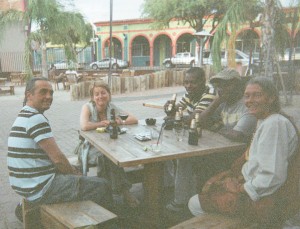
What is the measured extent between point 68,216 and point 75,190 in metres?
0.34

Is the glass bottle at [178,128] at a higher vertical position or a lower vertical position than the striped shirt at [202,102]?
lower

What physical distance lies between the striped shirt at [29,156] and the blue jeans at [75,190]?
60 millimetres

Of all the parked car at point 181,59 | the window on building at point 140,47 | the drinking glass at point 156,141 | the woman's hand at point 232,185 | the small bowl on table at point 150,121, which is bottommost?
the woman's hand at point 232,185

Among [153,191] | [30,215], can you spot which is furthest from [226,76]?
[30,215]

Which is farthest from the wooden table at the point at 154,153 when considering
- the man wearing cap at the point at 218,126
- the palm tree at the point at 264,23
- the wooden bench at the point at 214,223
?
the palm tree at the point at 264,23

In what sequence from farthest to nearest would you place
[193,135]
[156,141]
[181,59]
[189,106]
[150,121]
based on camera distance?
[181,59], [189,106], [150,121], [156,141], [193,135]

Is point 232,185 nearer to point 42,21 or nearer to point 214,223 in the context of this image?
point 214,223

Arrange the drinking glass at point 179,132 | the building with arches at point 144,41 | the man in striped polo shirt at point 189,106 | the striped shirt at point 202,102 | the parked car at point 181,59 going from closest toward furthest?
the drinking glass at point 179,132, the man in striped polo shirt at point 189,106, the striped shirt at point 202,102, the parked car at point 181,59, the building with arches at point 144,41

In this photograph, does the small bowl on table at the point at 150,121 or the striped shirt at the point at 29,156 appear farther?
the small bowl on table at the point at 150,121

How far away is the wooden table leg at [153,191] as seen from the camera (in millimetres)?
3211

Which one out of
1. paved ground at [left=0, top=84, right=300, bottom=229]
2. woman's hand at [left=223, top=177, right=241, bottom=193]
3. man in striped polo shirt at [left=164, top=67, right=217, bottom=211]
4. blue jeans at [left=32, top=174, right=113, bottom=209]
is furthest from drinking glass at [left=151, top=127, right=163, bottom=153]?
paved ground at [left=0, top=84, right=300, bottom=229]

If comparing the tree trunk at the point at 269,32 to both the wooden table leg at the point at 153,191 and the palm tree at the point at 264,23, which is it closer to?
the palm tree at the point at 264,23

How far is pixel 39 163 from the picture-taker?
284 centimetres

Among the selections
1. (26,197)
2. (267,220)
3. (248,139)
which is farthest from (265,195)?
(26,197)
